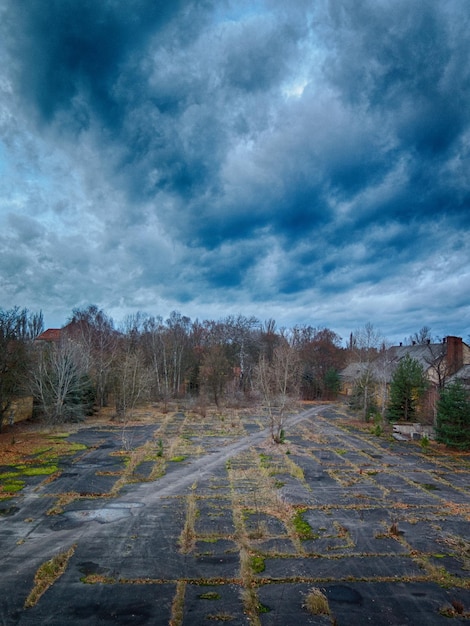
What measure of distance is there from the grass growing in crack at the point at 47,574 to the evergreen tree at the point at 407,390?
76.4 feet

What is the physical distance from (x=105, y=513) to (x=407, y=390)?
868 inches

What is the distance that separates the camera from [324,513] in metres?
10.6

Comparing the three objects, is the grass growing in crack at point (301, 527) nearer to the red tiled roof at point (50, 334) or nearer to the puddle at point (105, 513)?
the puddle at point (105, 513)

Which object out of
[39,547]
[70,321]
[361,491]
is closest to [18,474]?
[39,547]

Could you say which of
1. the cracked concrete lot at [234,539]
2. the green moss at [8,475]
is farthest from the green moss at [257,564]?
the green moss at [8,475]

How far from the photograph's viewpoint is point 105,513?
1032 cm

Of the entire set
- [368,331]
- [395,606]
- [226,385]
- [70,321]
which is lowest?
[395,606]

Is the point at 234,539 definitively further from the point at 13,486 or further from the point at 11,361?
the point at 11,361

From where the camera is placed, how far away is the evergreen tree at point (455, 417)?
18812 millimetres

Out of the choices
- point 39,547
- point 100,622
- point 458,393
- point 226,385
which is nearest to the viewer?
point 100,622

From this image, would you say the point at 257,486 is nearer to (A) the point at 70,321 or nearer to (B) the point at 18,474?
(B) the point at 18,474

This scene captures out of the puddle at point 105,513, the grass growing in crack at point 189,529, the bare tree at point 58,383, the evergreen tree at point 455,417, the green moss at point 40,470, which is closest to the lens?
the grass growing in crack at point 189,529

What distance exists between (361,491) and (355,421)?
17673mm

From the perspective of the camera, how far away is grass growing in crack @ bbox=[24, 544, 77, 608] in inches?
254
